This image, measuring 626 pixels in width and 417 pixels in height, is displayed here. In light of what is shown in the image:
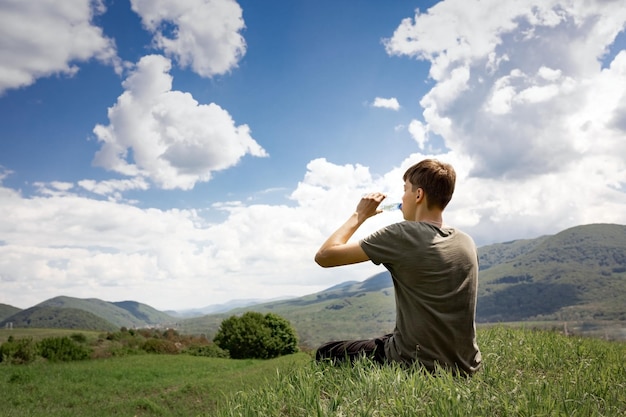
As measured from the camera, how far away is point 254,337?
37.7m

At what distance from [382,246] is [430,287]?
58 cm

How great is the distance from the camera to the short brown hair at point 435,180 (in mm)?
4223

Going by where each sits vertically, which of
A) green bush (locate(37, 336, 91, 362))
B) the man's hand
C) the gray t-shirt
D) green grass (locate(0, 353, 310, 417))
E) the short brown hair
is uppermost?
the short brown hair

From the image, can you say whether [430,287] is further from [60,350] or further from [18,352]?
[60,350]

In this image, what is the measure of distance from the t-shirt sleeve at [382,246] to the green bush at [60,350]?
2860cm

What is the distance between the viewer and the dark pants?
4.91m

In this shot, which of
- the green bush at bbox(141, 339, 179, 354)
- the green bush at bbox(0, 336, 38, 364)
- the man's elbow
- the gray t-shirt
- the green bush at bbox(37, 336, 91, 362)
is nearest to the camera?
the gray t-shirt

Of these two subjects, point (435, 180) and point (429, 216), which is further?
point (429, 216)

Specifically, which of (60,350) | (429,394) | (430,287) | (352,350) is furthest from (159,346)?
(429,394)

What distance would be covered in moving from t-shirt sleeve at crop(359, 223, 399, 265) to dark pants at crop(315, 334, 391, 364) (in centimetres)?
122

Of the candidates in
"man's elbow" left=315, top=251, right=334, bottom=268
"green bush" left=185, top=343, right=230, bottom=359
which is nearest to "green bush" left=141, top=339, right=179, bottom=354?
"green bush" left=185, top=343, right=230, bottom=359

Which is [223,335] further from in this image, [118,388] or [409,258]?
[409,258]

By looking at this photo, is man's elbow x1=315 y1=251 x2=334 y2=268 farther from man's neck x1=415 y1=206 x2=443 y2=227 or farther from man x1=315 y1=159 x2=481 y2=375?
man's neck x1=415 y1=206 x2=443 y2=227

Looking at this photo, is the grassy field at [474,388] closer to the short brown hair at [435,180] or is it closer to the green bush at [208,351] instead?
the short brown hair at [435,180]
